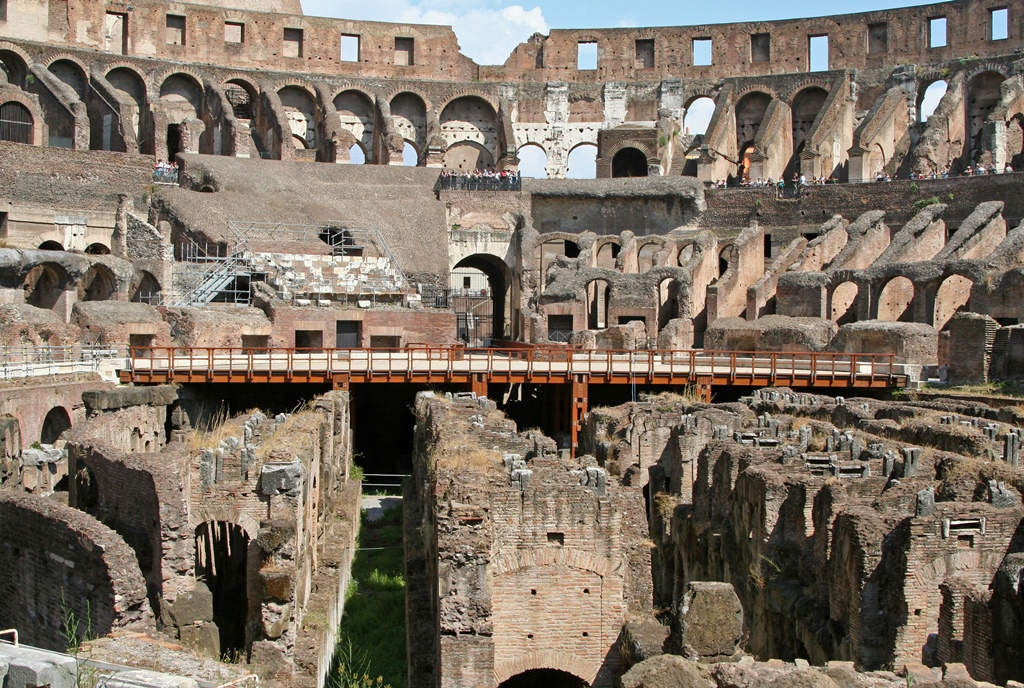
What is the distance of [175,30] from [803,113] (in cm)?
2861

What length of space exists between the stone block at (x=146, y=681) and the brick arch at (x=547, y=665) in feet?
11.3

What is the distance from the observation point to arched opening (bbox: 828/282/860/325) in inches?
1548

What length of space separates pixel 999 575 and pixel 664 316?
32.8 metres

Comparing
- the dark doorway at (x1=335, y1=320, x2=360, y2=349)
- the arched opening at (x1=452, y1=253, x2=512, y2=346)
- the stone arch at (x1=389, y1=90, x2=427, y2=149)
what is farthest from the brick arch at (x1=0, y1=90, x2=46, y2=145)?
the dark doorway at (x1=335, y1=320, x2=360, y2=349)

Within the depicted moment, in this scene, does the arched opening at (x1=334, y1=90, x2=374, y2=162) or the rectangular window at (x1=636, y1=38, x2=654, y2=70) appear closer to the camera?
the arched opening at (x1=334, y1=90, x2=374, y2=162)

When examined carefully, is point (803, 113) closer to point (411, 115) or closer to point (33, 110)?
point (411, 115)

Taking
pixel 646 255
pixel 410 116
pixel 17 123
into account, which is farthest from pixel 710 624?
pixel 410 116

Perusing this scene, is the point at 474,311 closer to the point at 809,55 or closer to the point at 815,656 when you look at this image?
the point at 809,55

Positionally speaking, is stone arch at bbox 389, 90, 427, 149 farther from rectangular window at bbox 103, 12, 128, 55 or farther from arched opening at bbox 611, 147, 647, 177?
rectangular window at bbox 103, 12, 128, 55

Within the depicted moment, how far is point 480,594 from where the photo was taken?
9461 mm

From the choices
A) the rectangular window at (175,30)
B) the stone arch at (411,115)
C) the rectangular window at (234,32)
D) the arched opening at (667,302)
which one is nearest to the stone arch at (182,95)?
the rectangular window at (175,30)

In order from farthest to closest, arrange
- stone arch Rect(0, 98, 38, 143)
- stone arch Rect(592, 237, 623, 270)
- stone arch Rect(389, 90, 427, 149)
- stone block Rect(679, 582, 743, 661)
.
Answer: stone arch Rect(389, 90, 427, 149)
stone arch Rect(592, 237, 623, 270)
stone arch Rect(0, 98, 38, 143)
stone block Rect(679, 582, 743, 661)

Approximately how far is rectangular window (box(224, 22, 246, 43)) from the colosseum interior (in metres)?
0.29

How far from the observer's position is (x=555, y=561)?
395 inches
